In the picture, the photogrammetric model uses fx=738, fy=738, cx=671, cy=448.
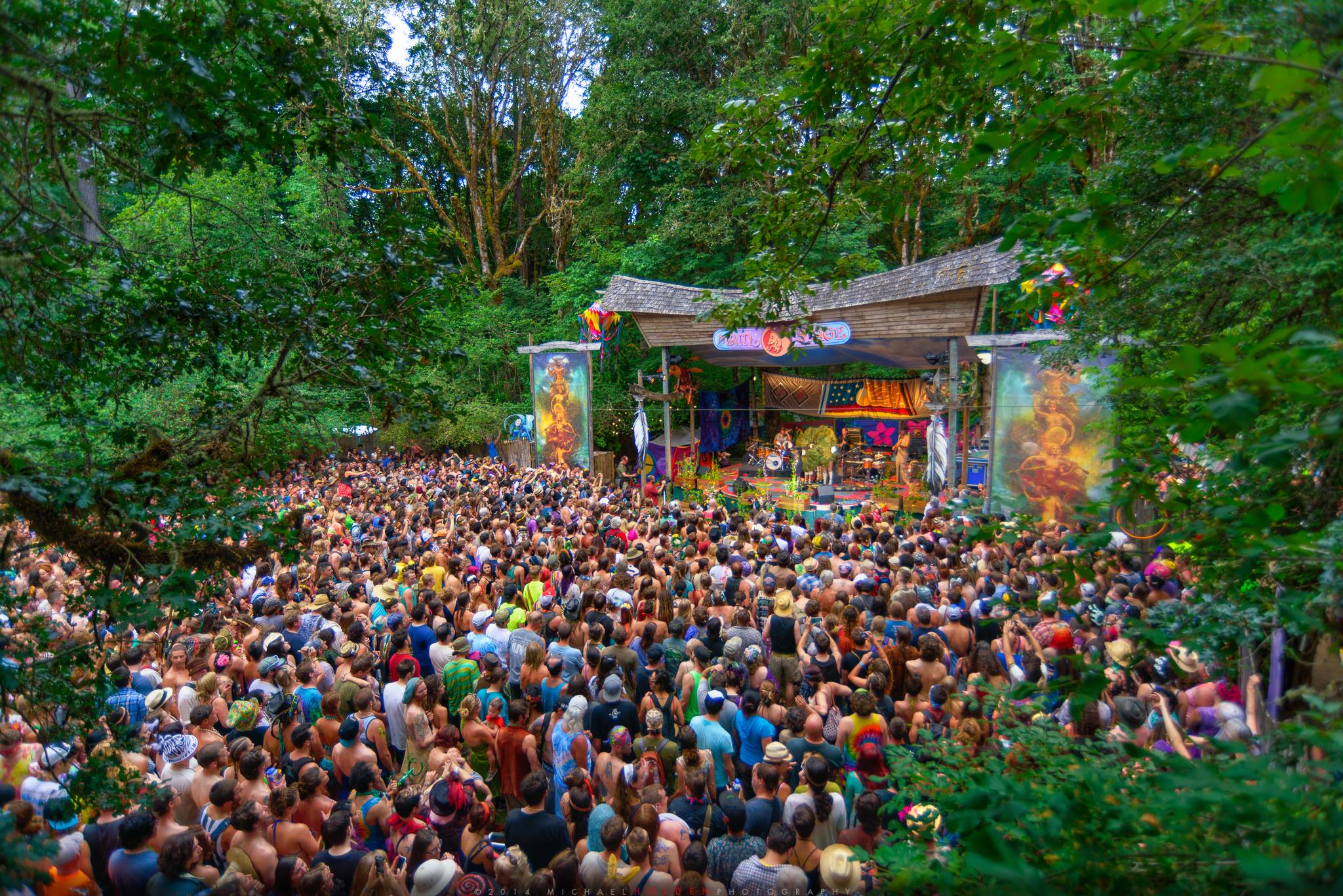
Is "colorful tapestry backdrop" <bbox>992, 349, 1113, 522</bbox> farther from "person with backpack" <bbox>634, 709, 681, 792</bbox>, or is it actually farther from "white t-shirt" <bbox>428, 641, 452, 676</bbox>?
"white t-shirt" <bbox>428, 641, 452, 676</bbox>

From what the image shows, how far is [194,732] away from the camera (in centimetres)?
476

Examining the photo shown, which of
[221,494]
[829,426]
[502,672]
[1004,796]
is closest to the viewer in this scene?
[1004,796]

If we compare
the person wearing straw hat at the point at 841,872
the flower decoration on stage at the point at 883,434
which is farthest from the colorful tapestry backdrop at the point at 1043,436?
the person wearing straw hat at the point at 841,872

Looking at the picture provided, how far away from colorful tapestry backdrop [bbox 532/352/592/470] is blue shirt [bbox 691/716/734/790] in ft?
45.5

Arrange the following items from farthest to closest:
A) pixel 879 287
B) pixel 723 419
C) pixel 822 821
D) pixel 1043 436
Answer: pixel 723 419 → pixel 879 287 → pixel 1043 436 → pixel 822 821

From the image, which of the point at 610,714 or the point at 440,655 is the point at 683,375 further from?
the point at 610,714

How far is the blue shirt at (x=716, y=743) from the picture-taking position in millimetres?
4891

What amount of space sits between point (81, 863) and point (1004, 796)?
14.4 feet

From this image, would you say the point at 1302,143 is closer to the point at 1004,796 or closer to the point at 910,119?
the point at 1004,796

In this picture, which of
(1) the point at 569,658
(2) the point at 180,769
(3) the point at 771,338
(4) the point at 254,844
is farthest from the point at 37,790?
(3) the point at 771,338

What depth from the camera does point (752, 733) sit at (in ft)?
16.6

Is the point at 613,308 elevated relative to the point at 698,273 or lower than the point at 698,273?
lower

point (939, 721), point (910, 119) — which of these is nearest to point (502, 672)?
point (939, 721)

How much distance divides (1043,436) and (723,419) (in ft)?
42.5
